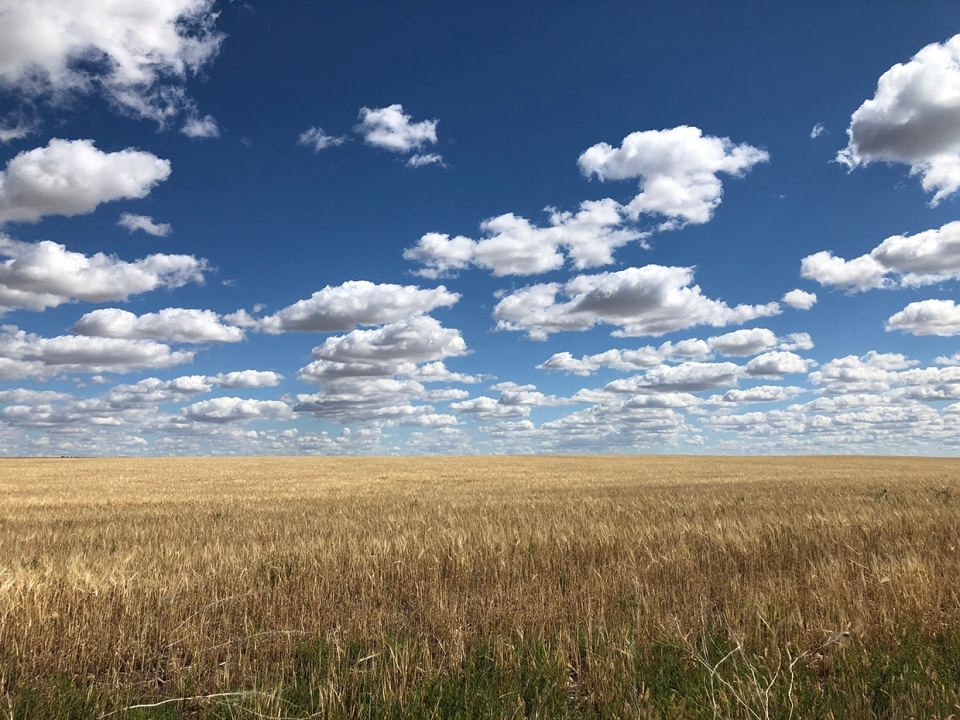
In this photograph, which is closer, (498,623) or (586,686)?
(586,686)

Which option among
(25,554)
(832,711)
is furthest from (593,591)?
(25,554)

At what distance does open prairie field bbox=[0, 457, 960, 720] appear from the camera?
4.13 meters

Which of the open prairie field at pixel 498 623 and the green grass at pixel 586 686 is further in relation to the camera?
the open prairie field at pixel 498 623

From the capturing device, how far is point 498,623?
604cm

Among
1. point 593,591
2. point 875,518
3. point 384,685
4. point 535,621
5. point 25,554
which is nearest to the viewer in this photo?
point 384,685

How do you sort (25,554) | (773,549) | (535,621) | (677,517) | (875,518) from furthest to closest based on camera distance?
(677,517) → (875,518) → (25,554) → (773,549) → (535,621)

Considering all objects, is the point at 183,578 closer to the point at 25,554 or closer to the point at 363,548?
the point at 363,548

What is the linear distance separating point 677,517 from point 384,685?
1034 cm

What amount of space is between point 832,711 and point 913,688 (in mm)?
607

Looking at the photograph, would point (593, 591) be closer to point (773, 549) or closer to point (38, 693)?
point (773, 549)

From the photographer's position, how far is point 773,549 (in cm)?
937

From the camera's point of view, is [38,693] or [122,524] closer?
[38,693]

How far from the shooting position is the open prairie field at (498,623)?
13.6 ft

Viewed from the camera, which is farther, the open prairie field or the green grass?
the open prairie field
